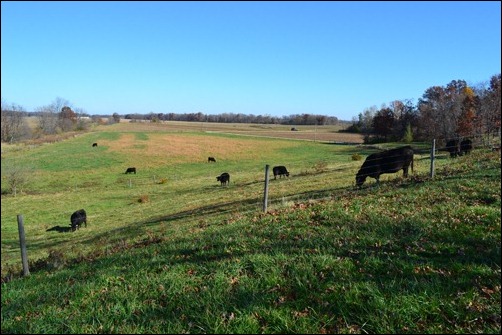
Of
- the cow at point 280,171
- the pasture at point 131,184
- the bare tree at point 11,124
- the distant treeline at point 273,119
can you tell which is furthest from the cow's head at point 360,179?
the distant treeline at point 273,119

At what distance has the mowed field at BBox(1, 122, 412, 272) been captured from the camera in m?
17.7

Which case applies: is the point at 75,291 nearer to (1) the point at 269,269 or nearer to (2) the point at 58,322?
(2) the point at 58,322

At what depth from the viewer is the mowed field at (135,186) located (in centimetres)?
1767

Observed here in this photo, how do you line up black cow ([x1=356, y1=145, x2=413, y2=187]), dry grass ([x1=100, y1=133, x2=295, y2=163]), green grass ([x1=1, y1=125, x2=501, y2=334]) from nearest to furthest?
green grass ([x1=1, y1=125, x2=501, y2=334]), black cow ([x1=356, y1=145, x2=413, y2=187]), dry grass ([x1=100, y1=133, x2=295, y2=163])

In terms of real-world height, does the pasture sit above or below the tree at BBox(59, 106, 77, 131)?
below

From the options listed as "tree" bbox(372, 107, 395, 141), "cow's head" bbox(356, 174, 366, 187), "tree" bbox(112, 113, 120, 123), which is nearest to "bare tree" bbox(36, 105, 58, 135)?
"cow's head" bbox(356, 174, 366, 187)

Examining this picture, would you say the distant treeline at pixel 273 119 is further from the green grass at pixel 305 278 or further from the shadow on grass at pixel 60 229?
the green grass at pixel 305 278

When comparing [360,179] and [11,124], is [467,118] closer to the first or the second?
[360,179]

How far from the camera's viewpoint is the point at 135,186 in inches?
1623

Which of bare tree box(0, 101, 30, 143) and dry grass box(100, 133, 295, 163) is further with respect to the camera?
dry grass box(100, 133, 295, 163)

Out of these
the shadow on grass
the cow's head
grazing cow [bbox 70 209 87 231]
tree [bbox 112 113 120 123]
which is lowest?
the shadow on grass

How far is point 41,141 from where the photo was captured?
195ft

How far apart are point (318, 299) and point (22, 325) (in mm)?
A: 3645

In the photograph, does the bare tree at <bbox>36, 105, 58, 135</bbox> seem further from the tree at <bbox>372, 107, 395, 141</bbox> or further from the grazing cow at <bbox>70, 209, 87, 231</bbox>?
the tree at <bbox>372, 107, 395, 141</bbox>
